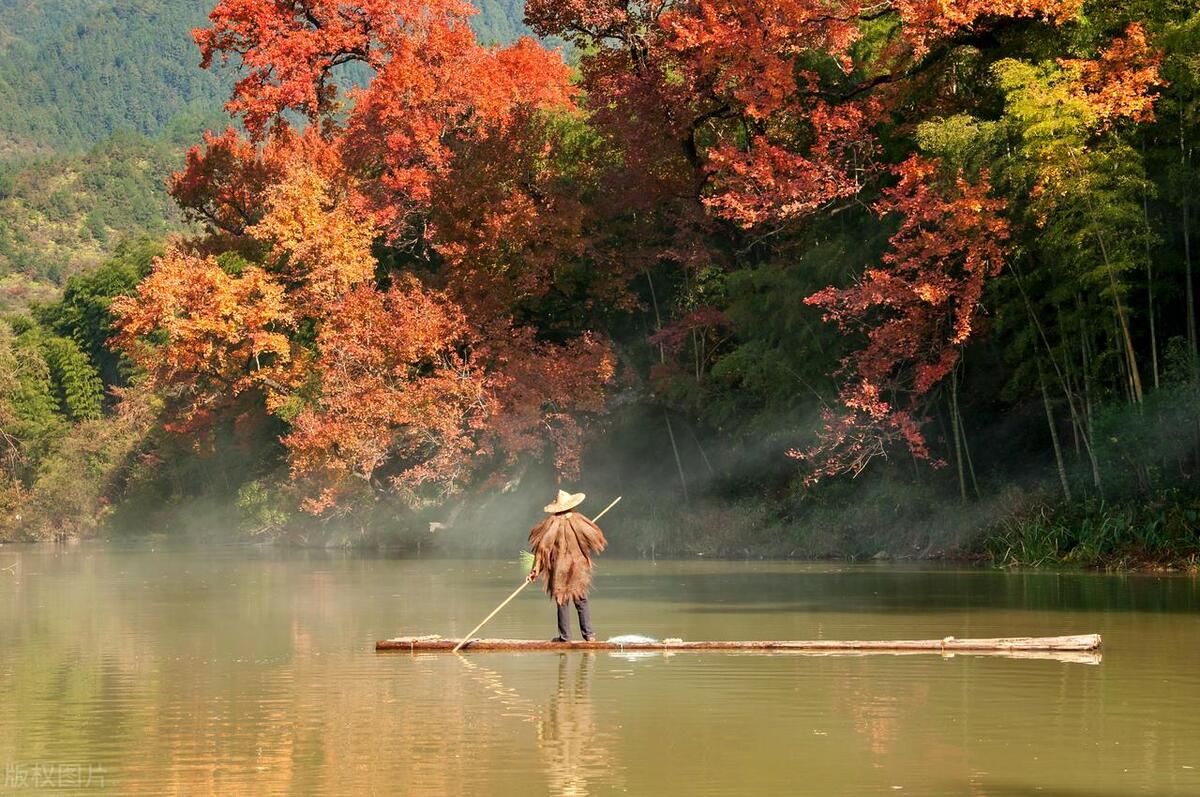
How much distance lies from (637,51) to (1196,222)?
44.3 feet

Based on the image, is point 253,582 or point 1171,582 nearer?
point 1171,582

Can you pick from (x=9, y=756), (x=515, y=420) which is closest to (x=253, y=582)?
(x=515, y=420)

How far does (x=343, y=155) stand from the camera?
41656 millimetres

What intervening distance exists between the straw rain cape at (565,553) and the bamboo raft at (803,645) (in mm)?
816

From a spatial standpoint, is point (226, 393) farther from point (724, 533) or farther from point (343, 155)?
point (724, 533)

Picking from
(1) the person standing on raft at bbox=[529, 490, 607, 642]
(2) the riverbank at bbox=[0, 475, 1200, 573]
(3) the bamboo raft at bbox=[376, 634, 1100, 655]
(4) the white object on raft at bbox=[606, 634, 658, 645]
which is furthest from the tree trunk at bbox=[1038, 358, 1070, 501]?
(4) the white object on raft at bbox=[606, 634, 658, 645]

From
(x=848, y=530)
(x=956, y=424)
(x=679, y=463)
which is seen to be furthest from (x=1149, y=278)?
(x=679, y=463)

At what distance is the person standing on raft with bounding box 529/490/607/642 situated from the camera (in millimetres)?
16141

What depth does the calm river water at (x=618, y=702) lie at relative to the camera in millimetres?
9734

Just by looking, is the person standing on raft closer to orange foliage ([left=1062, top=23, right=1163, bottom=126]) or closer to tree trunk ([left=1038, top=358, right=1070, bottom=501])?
orange foliage ([left=1062, top=23, right=1163, bottom=126])

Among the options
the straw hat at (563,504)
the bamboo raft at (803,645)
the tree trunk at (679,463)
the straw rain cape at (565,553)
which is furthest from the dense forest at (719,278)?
the bamboo raft at (803,645)

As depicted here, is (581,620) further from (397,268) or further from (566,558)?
(397,268)

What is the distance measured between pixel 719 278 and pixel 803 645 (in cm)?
2096

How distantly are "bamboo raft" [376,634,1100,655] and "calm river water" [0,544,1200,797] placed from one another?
0.14 meters
